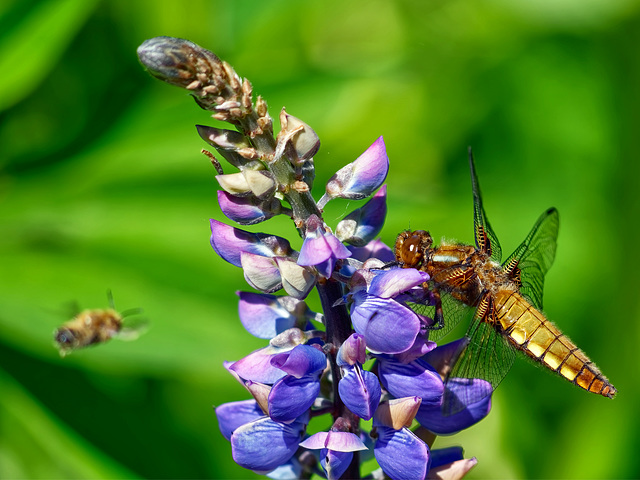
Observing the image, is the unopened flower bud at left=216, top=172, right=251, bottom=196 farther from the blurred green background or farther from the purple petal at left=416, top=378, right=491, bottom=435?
the blurred green background

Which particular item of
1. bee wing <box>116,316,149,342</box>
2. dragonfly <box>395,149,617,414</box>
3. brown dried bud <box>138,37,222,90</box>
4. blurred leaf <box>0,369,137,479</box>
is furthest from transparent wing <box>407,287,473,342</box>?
blurred leaf <box>0,369,137,479</box>

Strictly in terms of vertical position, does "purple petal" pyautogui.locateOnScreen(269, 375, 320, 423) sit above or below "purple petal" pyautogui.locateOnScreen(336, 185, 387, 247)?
below

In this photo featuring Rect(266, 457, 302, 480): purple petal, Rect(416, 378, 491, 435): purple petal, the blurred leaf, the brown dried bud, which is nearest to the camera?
the brown dried bud

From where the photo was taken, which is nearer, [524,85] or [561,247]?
[561,247]

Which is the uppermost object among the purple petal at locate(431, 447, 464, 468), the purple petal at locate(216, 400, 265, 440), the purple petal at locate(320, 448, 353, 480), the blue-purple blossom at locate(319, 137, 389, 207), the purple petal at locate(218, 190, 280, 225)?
the blue-purple blossom at locate(319, 137, 389, 207)

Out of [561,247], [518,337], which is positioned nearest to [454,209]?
[561,247]

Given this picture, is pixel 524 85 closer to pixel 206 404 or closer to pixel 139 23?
pixel 139 23
